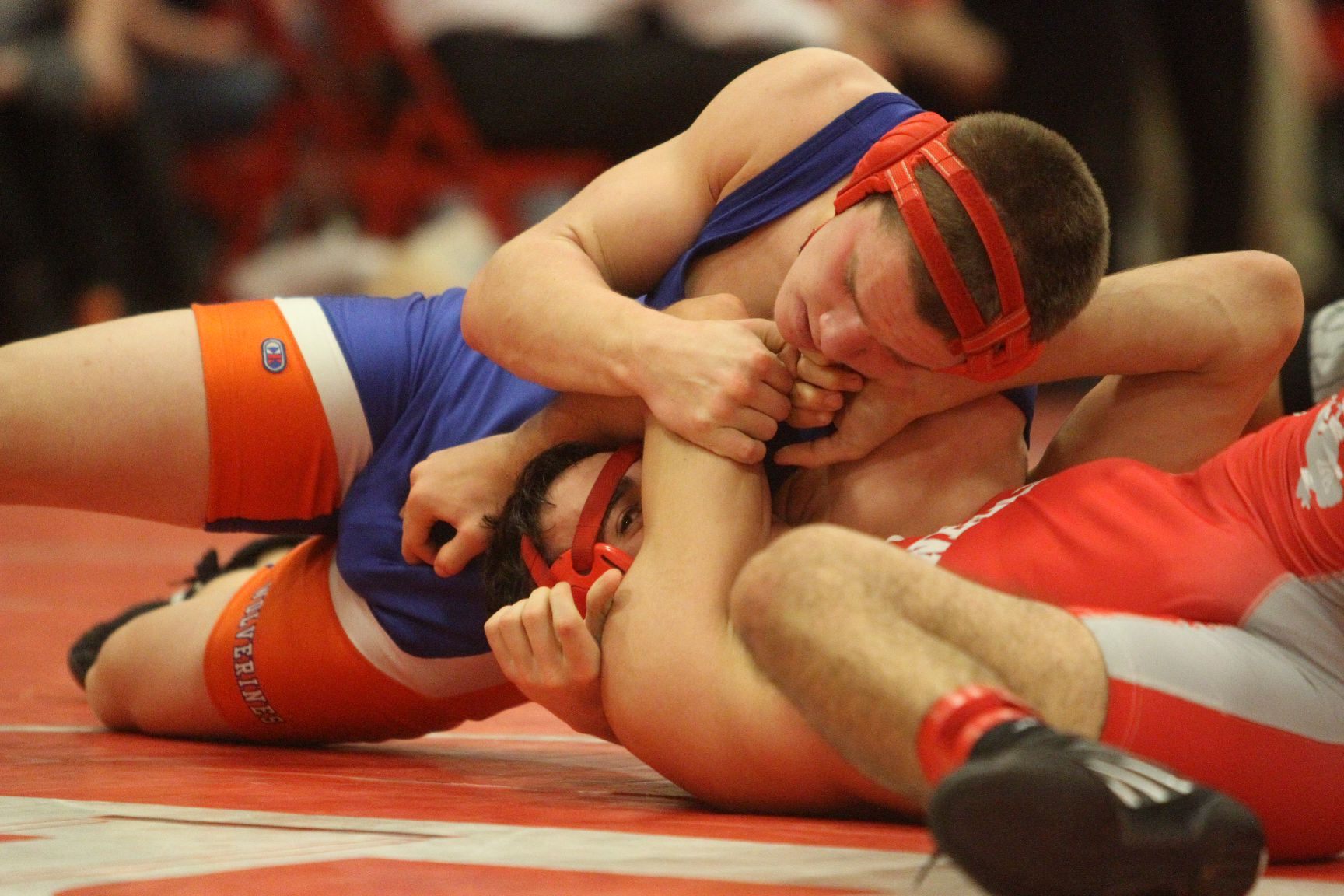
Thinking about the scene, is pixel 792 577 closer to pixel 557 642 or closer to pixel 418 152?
pixel 557 642

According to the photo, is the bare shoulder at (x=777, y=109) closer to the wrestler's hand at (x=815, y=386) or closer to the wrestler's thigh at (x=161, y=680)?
the wrestler's hand at (x=815, y=386)

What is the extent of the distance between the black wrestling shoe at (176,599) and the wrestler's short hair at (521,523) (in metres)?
0.88

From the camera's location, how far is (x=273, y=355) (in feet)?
8.75

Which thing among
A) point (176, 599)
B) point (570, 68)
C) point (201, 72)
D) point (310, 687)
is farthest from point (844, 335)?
point (201, 72)

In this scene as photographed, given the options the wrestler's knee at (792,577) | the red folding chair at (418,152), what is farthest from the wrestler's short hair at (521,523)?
the red folding chair at (418,152)

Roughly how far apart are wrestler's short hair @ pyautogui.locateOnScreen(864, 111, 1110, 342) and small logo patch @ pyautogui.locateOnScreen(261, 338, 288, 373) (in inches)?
42.7

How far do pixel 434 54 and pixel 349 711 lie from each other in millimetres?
4634

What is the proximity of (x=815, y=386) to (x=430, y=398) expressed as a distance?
79 cm

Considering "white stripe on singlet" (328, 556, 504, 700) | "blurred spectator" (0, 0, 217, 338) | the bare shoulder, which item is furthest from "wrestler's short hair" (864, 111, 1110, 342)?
"blurred spectator" (0, 0, 217, 338)

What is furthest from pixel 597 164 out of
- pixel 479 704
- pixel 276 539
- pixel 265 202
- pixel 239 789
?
pixel 239 789

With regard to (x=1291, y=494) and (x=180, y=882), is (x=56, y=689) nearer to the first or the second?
(x=180, y=882)

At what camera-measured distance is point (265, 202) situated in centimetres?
775

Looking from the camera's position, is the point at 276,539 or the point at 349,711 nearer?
the point at 349,711

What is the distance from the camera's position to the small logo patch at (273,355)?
8.72ft
